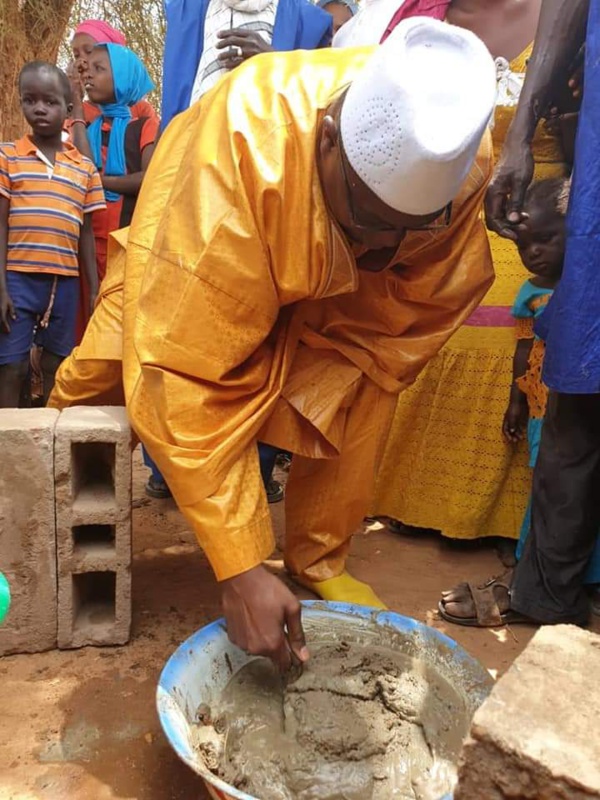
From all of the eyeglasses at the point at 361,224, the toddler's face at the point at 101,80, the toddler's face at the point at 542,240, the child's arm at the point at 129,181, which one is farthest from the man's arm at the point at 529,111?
the toddler's face at the point at 101,80

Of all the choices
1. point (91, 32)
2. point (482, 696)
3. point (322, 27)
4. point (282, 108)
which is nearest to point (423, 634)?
point (482, 696)

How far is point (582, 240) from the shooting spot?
1608 mm

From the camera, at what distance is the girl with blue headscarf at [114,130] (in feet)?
11.4

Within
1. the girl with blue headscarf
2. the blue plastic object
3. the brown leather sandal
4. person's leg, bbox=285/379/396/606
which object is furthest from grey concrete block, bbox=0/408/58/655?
the girl with blue headscarf

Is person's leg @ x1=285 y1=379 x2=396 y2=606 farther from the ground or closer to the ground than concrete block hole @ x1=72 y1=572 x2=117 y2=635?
farther from the ground

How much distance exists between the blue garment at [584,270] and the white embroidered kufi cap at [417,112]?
433 millimetres

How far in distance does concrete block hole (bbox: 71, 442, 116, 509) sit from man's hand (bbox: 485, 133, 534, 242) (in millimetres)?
1060

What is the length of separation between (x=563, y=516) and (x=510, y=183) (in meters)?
0.85

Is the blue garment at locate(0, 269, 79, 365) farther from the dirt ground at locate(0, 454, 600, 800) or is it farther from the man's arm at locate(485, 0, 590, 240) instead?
the man's arm at locate(485, 0, 590, 240)

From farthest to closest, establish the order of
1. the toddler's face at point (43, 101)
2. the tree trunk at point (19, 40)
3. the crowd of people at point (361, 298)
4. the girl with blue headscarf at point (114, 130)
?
1. the tree trunk at point (19, 40)
2. the girl with blue headscarf at point (114, 130)
3. the toddler's face at point (43, 101)
4. the crowd of people at point (361, 298)

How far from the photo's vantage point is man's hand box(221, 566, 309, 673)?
1353 millimetres

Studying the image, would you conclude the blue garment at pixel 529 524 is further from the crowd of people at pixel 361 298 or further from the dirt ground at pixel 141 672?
the dirt ground at pixel 141 672

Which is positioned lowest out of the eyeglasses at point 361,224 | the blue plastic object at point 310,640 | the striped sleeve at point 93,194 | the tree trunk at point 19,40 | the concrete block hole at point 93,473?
the blue plastic object at point 310,640

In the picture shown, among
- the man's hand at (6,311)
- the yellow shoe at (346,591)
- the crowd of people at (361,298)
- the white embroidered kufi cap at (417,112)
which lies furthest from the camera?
the man's hand at (6,311)
